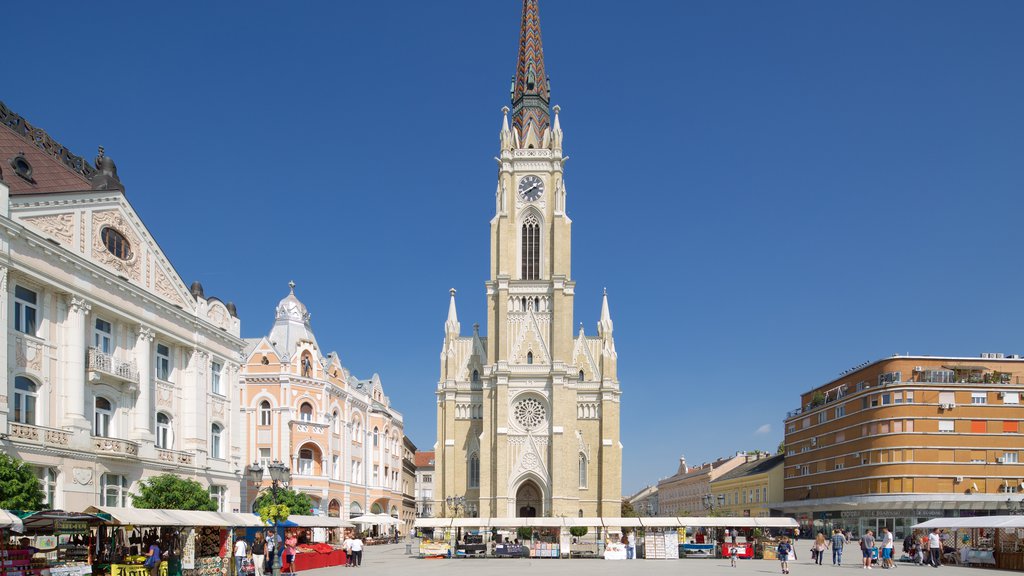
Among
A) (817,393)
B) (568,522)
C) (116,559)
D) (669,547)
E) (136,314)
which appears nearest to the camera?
(116,559)

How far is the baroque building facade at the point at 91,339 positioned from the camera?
3272cm

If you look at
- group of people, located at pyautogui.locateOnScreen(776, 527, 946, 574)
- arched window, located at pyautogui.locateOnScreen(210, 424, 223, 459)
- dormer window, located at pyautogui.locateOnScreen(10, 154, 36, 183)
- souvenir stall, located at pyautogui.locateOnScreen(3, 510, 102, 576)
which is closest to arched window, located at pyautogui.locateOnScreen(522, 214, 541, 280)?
group of people, located at pyautogui.locateOnScreen(776, 527, 946, 574)

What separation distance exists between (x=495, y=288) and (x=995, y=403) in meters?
42.5

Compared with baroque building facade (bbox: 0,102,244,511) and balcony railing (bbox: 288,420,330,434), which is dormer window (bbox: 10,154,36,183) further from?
balcony railing (bbox: 288,420,330,434)

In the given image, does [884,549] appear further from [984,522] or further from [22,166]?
[22,166]

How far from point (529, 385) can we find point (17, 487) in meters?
59.5

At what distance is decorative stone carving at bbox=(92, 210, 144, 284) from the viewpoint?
37.3 m

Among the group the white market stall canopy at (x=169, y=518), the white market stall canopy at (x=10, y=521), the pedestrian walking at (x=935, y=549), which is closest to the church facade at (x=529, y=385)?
the pedestrian walking at (x=935, y=549)

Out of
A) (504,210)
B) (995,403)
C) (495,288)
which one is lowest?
(995,403)

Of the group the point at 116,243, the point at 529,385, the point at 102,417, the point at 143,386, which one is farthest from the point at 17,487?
the point at 529,385

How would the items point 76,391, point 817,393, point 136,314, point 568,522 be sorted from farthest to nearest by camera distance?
point 817,393 < point 568,522 < point 136,314 < point 76,391

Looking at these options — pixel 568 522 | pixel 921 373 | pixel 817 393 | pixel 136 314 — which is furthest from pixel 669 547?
pixel 817 393

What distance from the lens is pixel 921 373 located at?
81.3 meters

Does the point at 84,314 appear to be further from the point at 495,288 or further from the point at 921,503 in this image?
the point at 921,503
